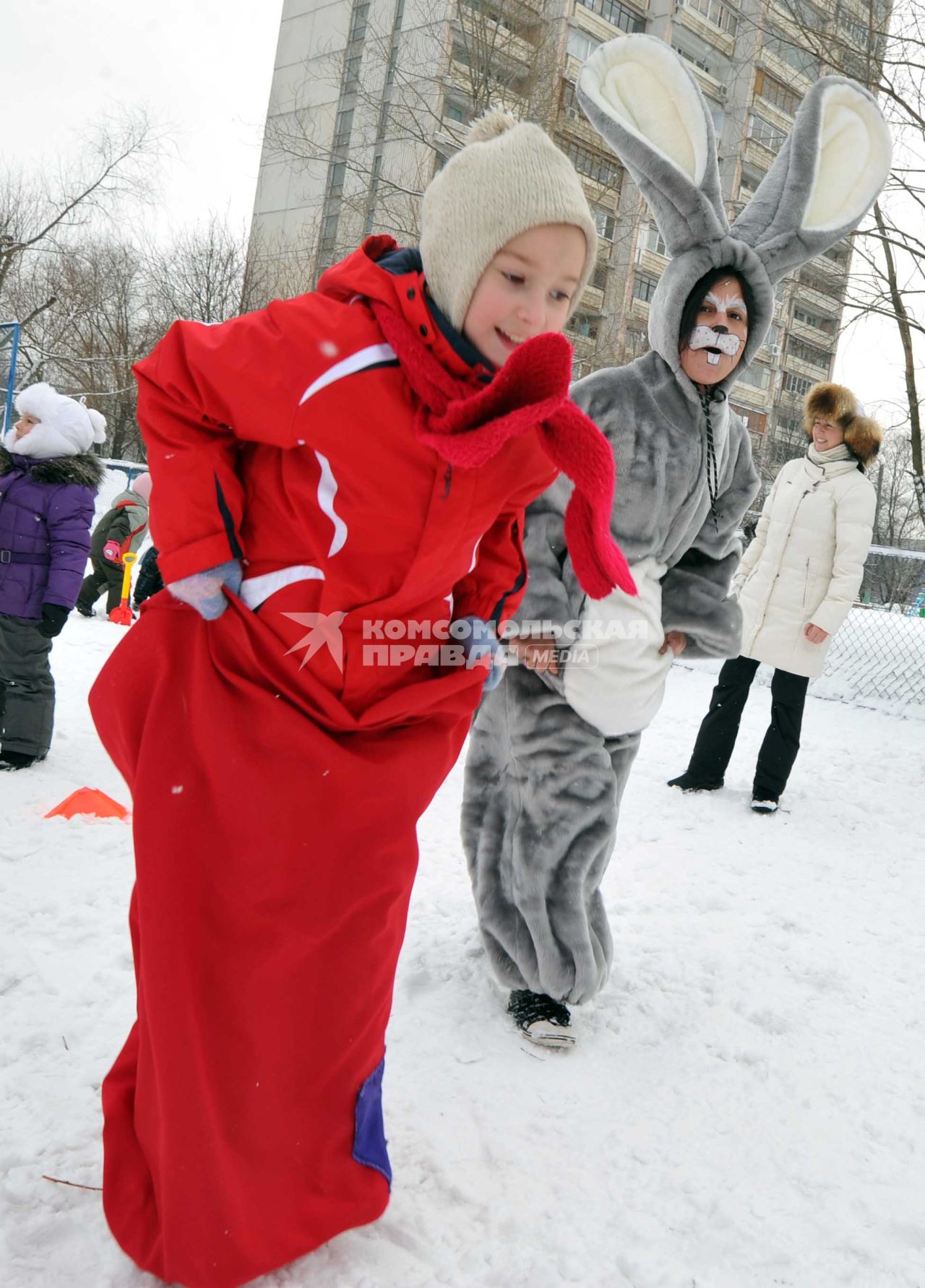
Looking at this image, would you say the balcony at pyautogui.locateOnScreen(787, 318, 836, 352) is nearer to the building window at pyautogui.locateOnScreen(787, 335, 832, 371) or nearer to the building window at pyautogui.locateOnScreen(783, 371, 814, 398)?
the building window at pyautogui.locateOnScreen(787, 335, 832, 371)

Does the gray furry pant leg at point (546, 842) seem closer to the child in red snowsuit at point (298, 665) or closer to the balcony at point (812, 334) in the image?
the child in red snowsuit at point (298, 665)

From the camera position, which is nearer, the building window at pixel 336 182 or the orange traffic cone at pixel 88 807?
the orange traffic cone at pixel 88 807

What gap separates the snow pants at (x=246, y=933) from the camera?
150 centimetres

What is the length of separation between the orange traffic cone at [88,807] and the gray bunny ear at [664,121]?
307cm

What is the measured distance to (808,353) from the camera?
4247cm

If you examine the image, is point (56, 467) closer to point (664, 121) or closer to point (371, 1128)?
point (664, 121)

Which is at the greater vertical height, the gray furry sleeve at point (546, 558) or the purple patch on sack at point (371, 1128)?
the gray furry sleeve at point (546, 558)

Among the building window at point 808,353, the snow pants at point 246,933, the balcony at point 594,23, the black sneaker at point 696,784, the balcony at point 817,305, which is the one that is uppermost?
the balcony at point 594,23

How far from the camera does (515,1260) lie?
178 cm

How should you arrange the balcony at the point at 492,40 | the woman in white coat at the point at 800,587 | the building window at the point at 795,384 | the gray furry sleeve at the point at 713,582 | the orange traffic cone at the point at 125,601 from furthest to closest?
1. the building window at the point at 795,384
2. the balcony at the point at 492,40
3. the orange traffic cone at the point at 125,601
4. the woman in white coat at the point at 800,587
5. the gray furry sleeve at the point at 713,582

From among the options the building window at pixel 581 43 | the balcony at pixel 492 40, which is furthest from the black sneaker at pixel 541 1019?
the building window at pixel 581 43

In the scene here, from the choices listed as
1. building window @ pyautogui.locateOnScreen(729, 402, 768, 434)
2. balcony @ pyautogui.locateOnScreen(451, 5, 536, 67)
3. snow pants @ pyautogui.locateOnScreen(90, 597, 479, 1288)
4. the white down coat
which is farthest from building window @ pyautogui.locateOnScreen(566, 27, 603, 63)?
snow pants @ pyautogui.locateOnScreen(90, 597, 479, 1288)

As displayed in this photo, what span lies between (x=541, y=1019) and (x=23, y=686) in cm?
320

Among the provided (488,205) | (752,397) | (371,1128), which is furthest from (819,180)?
(752,397)
